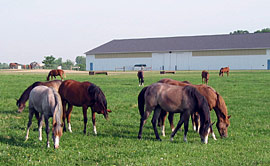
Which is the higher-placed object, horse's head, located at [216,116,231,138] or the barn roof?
the barn roof

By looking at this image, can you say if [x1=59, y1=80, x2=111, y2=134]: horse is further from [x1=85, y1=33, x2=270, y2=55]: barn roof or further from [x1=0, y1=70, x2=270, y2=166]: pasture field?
[x1=85, y1=33, x2=270, y2=55]: barn roof

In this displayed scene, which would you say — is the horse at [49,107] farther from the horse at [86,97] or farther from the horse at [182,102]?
the horse at [182,102]

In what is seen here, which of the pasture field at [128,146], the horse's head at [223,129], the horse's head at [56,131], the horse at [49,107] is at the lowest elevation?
the pasture field at [128,146]

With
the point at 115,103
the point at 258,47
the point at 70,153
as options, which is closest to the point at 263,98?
Answer: the point at 115,103

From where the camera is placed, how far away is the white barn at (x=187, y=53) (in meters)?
74.1

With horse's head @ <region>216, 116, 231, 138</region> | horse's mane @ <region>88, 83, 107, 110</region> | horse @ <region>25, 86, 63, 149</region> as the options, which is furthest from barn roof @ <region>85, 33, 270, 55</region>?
horse @ <region>25, 86, 63, 149</region>

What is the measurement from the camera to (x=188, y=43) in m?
82.4

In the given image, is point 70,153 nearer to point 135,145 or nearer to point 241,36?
point 135,145

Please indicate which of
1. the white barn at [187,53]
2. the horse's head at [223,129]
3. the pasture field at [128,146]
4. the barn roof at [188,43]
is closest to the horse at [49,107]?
the pasture field at [128,146]

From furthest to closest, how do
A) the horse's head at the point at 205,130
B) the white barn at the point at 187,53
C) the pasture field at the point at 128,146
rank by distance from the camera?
the white barn at the point at 187,53
the horse's head at the point at 205,130
the pasture field at the point at 128,146

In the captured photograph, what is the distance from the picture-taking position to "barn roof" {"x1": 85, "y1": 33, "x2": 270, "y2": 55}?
76012 mm

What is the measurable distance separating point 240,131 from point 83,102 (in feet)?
17.6

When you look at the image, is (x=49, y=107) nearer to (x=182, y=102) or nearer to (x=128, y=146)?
(x=128, y=146)

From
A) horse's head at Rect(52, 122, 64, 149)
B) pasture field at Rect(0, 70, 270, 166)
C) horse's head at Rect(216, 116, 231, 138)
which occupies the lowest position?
pasture field at Rect(0, 70, 270, 166)
